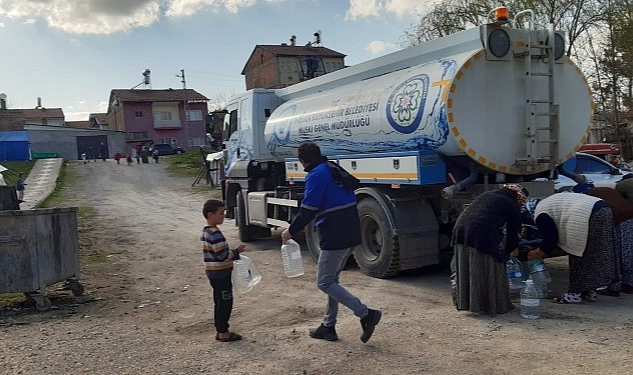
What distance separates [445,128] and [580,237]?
6.39 feet

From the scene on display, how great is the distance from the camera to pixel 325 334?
5.50 m

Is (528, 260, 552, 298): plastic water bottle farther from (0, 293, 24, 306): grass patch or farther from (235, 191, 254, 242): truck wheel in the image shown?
(235, 191, 254, 242): truck wheel

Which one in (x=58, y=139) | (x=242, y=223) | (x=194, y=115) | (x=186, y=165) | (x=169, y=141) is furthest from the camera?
(x=194, y=115)

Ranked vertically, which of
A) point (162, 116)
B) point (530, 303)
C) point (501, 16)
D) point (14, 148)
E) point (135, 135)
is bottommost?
point (530, 303)

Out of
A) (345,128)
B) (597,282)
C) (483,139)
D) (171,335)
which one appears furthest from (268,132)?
(597,282)

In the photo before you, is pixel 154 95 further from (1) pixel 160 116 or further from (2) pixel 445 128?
(2) pixel 445 128

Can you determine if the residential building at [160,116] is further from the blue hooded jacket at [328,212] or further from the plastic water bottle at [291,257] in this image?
the blue hooded jacket at [328,212]

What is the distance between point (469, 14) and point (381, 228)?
26696mm

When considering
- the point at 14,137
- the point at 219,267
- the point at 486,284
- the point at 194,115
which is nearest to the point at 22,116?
the point at 14,137

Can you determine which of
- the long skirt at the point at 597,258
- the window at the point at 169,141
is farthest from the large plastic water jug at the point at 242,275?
the window at the point at 169,141

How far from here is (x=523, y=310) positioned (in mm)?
5902

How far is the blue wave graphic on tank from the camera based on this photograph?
7199 millimetres

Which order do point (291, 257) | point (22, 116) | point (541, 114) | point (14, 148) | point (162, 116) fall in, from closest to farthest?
point (291, 257)
point (541, 114)
point (14, 148)
point (162, 116)
point (22, 116)

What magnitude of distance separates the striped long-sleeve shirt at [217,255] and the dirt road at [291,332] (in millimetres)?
681
